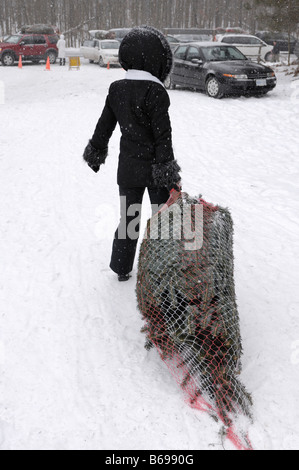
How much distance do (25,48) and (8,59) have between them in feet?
3.60

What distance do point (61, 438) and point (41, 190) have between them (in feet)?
13.5

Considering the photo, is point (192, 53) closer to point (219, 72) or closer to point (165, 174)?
point (219, 72)

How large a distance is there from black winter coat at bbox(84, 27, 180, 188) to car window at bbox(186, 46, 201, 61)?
1067 cm

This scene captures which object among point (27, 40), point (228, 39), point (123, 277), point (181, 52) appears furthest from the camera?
point (27, 40)

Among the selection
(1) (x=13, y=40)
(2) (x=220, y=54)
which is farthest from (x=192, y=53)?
(1) (x=13, y=40)

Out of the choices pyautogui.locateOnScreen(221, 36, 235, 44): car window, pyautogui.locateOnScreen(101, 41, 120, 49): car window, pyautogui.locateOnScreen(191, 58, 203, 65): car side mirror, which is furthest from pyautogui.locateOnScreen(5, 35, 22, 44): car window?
pyautogui.locateOnScreen(191, 58, 203, 65): car side mirror

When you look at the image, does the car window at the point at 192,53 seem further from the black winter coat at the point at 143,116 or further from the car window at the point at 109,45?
the car window at the point at 109,45

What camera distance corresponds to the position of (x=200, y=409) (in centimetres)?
239

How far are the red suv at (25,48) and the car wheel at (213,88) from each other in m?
14.6

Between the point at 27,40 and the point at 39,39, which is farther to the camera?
the point at 39,39

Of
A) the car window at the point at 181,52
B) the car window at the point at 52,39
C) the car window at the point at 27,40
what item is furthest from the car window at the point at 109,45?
the car window at the point at 181,52

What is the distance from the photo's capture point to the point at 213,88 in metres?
11.9

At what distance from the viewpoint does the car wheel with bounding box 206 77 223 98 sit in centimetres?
1169

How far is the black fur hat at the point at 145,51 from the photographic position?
112 inches
